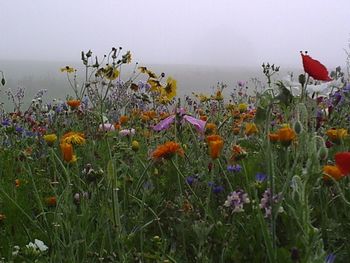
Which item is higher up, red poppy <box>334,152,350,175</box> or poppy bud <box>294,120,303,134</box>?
poppy bud <box>294,120,303,134</box>

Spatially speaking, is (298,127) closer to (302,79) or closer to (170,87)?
A: (302,79)

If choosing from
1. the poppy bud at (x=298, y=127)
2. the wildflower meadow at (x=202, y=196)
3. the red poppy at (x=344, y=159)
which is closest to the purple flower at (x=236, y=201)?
the wildflower meadow at (x=202, y=196)

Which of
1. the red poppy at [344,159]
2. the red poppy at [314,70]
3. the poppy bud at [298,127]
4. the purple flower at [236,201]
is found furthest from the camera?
the purple flower at [236,201]

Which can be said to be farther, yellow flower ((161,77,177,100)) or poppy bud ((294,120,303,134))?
yellow flower ((161,77,177,100))

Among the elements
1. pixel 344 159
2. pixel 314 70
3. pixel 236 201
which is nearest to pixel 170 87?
pixel 236 201

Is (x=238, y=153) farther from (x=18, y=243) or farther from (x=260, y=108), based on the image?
(x=18, y=243)

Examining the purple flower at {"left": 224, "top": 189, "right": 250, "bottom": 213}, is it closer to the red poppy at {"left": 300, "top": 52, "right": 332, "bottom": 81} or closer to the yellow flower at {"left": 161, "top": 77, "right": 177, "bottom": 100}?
the red poppy at {"left": 300, "top": 52, "right": 332, "bottom": 81}

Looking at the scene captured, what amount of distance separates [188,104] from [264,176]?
10.1ft

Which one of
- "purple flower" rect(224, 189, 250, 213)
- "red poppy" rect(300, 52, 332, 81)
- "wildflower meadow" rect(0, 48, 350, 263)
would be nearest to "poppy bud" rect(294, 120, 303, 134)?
"wildflower meadow" rect(0, 48, 350, 263)

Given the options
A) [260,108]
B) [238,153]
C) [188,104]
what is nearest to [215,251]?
[238,153]

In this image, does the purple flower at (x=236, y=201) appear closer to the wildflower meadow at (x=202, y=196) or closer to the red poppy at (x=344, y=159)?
the wildflower meadow at (x=202, y=196)

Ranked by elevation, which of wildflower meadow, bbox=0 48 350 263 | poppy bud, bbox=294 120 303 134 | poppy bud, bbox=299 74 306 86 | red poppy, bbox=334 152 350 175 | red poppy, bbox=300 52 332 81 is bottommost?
wildflower meadow, bbox=0 48 350 263

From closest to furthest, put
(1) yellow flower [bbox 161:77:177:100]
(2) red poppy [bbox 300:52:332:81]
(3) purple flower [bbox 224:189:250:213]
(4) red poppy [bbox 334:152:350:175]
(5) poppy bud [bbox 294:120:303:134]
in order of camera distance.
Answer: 1. (4) red poppy [bbox 334:152:350:175]
2. (5) poppy bud [bbox 294:120:303:134]
3. (2) red poppy [bbox 300:52:332:81]
4. (3) purple flower [bbox 224:189:250:213]
5. (1) yellow flower [bbox 161:77:177:100]

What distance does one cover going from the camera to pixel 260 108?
52.9 inches
